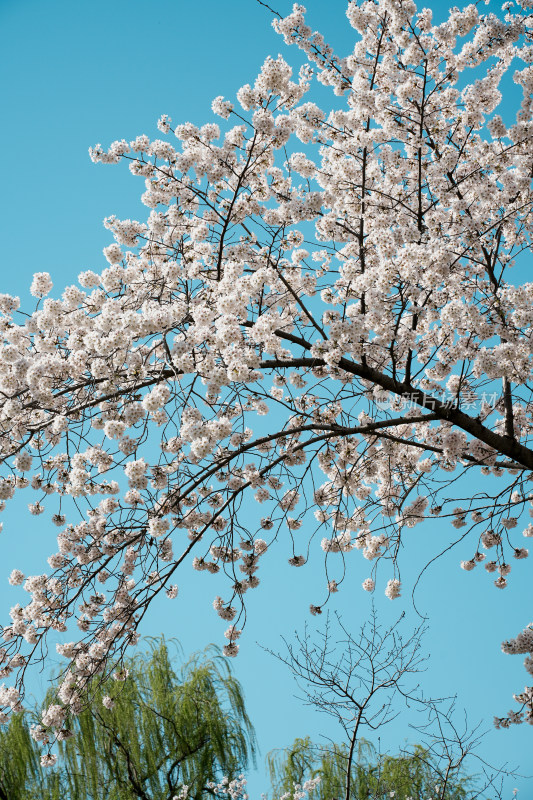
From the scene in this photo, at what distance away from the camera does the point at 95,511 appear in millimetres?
4648

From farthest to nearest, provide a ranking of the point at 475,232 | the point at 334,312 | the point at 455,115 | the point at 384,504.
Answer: the point at 384,504 < the point at 455,115 < the point at 475,232 < the point at 334,312

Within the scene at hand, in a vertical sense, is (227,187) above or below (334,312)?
above

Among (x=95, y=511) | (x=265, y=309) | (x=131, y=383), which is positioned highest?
(x=265, y=309)

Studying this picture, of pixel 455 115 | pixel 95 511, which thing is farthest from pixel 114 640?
pixel 455 115

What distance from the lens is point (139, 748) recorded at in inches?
345

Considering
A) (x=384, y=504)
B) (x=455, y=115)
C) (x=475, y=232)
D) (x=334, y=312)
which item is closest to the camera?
(x=334, y=312)

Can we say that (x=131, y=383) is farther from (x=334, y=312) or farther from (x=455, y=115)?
(x=455, y=115)

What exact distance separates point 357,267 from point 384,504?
203cm

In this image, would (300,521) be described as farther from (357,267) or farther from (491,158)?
(491,158)

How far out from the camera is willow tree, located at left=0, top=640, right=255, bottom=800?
8.62 m

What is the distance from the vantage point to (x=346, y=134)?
497 cm

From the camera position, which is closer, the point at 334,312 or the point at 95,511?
the point at 334,312

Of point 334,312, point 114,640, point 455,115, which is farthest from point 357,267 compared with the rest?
point 114,640

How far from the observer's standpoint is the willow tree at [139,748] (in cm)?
862
